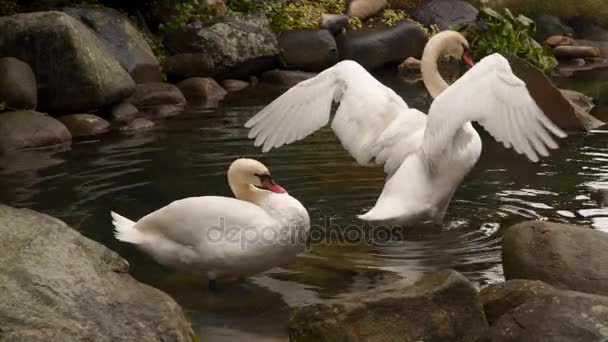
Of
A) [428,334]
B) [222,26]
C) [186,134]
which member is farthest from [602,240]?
[222,26]

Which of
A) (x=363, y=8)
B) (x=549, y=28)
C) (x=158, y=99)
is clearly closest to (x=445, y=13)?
(x=363, y=8)

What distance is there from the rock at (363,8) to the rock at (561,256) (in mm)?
13696

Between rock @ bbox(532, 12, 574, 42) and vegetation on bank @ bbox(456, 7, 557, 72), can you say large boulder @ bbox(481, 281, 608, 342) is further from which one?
rock @ bbox(532, 12, 574, 42)

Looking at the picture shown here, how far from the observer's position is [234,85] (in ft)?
45.4

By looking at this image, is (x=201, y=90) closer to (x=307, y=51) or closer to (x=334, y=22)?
(x=307, y=51)

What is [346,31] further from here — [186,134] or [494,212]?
[494,212]

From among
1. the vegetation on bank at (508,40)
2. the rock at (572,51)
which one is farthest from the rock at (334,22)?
the rock at (572,51)

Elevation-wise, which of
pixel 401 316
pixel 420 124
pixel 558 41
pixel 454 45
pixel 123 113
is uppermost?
pixel 454 45

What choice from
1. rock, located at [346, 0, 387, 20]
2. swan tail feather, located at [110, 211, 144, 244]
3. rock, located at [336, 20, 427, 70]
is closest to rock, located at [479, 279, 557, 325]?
swan tail feather, located at [110, 211, 144, 244]

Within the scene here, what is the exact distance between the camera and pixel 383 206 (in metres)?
5.59

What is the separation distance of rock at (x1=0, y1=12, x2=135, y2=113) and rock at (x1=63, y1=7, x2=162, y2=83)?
1.78 m

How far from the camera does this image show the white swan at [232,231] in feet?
14.8

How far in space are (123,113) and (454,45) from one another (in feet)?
16.4

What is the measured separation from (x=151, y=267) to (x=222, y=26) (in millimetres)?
9306
